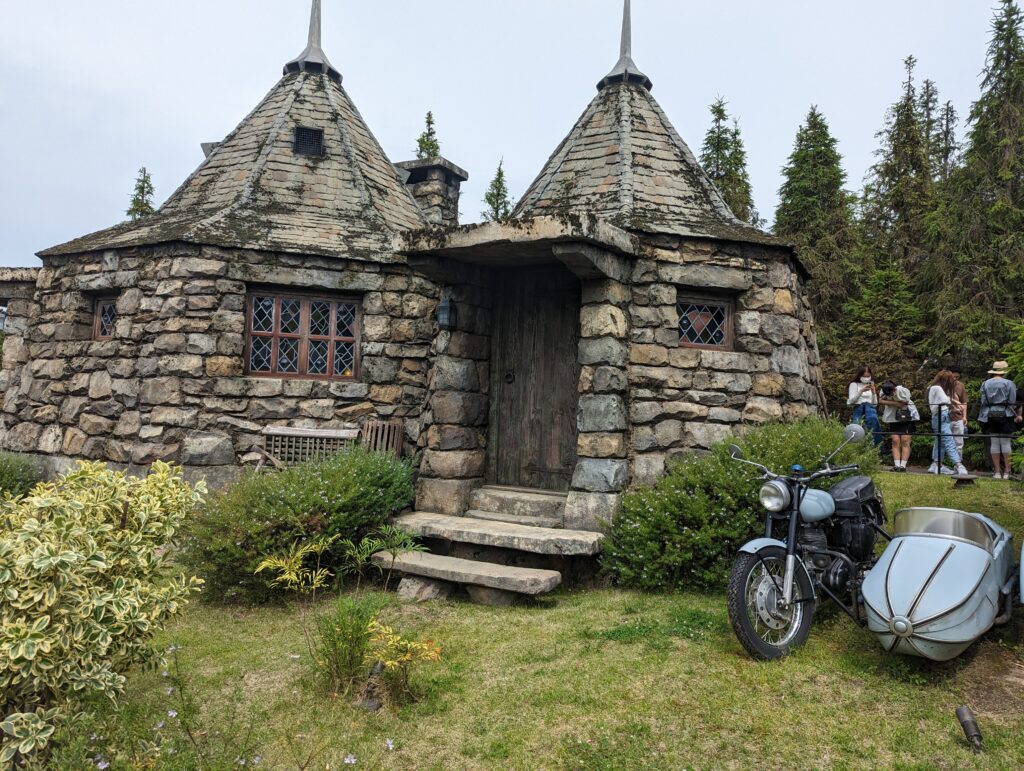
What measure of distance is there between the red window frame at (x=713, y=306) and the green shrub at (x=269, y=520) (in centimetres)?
343

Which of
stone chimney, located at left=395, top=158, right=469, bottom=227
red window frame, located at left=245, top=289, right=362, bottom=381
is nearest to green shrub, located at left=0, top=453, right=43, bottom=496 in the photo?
red window frame, located at left=245, top=289, right=362, bottom=381

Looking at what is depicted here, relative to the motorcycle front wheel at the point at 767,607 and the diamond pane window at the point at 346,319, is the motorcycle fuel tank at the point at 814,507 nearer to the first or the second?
the motorcycle front wheel at the point at 767,607

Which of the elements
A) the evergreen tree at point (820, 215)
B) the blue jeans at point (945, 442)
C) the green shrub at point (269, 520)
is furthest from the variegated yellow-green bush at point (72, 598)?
the evergreen tree at point (820, 215)

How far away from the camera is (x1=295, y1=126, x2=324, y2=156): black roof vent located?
10.1 m

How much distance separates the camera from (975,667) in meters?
4.15

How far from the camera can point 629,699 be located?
13.0 feet

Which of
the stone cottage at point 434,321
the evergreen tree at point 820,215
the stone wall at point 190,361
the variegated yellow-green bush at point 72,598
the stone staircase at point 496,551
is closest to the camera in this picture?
the variegated yellow-green bush at point 72,598

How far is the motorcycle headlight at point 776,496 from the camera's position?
173 inches

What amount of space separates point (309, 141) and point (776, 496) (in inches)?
332

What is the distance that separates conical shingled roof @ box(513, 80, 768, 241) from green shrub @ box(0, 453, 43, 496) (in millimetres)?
6724

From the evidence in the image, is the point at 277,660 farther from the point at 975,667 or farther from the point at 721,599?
the point at 975,667

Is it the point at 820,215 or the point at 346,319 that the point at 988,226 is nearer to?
the point at 820,215

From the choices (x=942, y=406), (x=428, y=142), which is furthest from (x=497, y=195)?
(x=942, y=406)

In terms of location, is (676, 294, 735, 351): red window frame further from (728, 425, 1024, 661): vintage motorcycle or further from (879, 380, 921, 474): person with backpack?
(879, 380, 921, 474): person with backpack
